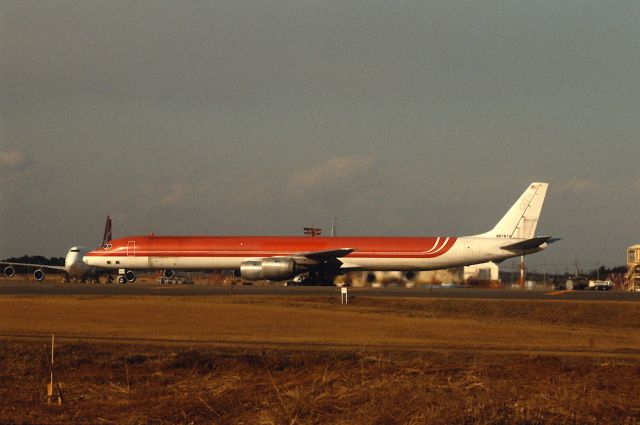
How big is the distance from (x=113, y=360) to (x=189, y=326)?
30.7 feet

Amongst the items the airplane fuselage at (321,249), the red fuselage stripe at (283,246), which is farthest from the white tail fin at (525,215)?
the red fuselage stripe at (283,246)

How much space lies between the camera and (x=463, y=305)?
35.3 meters

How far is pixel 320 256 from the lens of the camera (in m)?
56.1

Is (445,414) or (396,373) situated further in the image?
(396,373)

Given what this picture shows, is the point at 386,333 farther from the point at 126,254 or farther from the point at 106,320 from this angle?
the point at 126,254

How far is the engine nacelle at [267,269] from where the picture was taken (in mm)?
54875

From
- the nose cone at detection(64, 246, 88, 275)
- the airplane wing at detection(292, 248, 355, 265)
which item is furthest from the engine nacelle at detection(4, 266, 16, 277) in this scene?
the airplane wing at detection(292, 248, 355, 265)

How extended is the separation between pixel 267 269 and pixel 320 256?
3.75 meters

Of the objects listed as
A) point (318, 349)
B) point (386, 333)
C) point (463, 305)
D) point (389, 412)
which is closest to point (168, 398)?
point (389, 412)

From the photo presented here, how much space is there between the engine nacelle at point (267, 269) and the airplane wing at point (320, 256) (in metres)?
1.14

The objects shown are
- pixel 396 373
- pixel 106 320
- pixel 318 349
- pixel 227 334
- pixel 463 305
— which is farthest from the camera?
pixel 463 305

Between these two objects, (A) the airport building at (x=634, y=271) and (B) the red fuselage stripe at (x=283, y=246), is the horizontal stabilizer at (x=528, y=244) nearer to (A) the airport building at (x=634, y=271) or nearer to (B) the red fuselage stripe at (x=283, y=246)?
(B) the red fuselage stripe at (x=283, y=246)

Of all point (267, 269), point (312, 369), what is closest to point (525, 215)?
point (267, 269)

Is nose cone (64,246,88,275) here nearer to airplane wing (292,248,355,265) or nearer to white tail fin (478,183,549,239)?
airplane wing (292,248,355,265)
